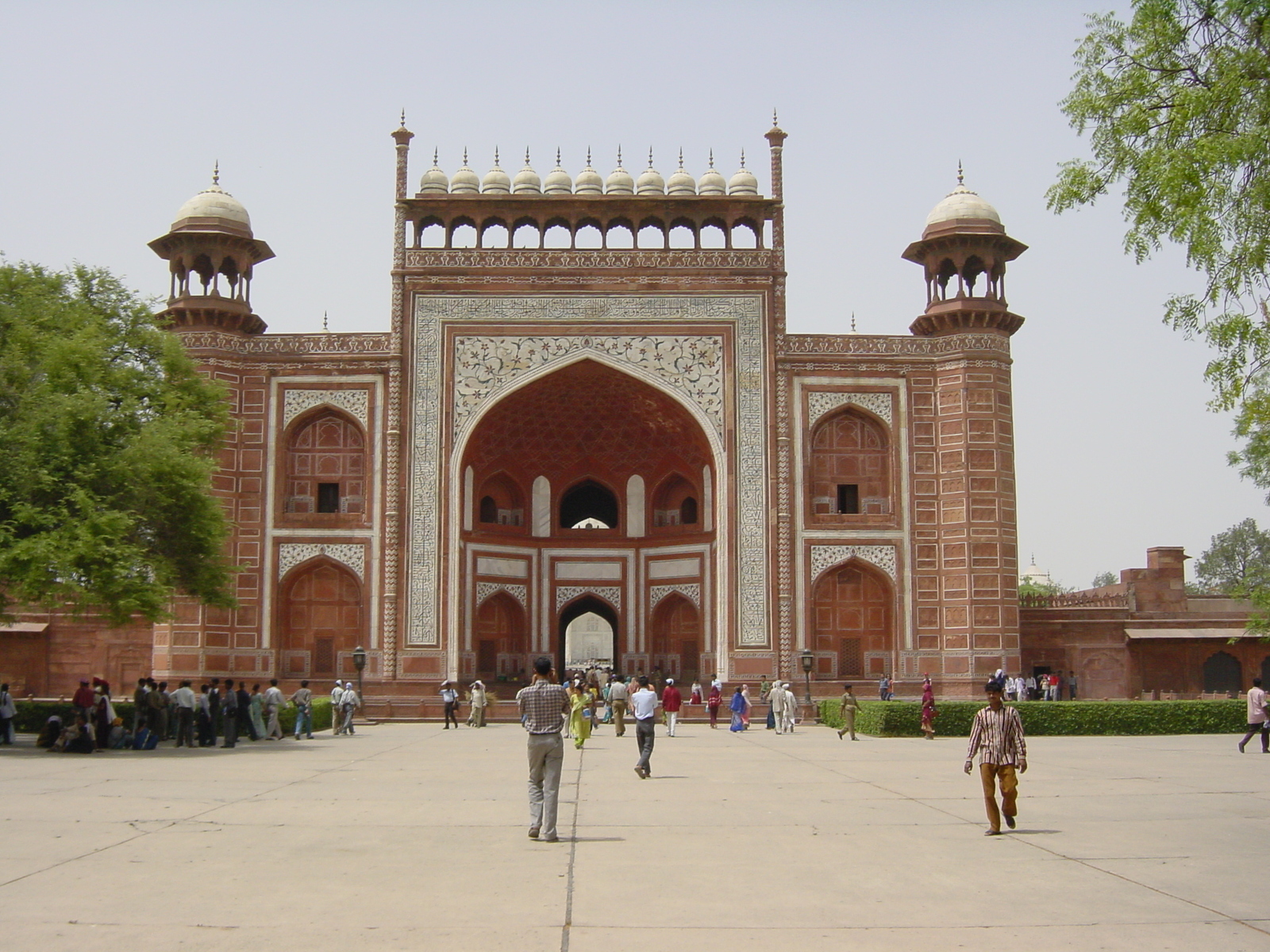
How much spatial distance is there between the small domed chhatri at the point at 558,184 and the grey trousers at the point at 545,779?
2281 cm

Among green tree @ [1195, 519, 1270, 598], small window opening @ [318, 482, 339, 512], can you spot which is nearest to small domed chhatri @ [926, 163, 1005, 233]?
small window opening @ [318, 482, 339, 512]

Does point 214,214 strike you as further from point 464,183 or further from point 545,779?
point 545,779

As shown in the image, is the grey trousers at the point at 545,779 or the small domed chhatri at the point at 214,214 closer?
the grey trousers at the point at 545,779

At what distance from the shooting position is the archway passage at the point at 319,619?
28984 mm

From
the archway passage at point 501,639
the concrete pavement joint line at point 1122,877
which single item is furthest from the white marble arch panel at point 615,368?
the concrete pavement joint line at point 1122,877

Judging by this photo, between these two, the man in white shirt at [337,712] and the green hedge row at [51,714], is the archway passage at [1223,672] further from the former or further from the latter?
the green hedge row at [51,714]

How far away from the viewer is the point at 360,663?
89.1 feet

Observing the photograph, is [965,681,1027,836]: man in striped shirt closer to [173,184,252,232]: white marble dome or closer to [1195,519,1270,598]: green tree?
[173,184,252,232]: white marble dome

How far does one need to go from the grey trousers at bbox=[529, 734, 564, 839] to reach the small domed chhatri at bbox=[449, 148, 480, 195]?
22.9m

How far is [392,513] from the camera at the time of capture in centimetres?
2875

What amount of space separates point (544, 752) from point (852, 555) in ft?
68.2

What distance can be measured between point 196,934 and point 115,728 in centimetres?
1265

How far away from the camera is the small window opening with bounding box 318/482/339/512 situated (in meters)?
29.8

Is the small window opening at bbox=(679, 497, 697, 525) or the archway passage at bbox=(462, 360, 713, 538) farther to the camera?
the small window opening at bbox=(679, 497, 697, 525)
